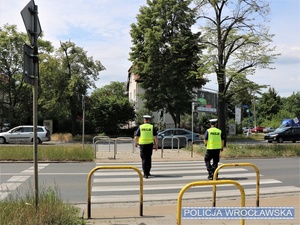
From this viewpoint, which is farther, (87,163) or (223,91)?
(223,91)

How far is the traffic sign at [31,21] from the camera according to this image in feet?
19.4

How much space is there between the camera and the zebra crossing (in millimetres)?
8977

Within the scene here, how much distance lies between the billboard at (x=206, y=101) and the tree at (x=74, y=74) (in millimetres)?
10970

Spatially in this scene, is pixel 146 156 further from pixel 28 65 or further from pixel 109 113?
pixel 109 113

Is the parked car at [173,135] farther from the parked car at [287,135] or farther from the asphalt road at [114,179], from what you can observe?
the parked car at [287,135]

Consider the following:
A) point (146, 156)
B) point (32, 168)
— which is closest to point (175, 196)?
point (146, 156)

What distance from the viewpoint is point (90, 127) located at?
43500 millimetres

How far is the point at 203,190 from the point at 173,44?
94.2 feet

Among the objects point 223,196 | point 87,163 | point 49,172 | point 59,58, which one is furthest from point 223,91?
point 59,58

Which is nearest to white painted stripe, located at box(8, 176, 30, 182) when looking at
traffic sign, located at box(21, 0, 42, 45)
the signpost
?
the signpost

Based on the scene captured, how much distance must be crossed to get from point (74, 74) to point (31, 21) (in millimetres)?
33662

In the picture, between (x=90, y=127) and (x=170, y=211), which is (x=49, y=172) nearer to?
(x=170, y=211)

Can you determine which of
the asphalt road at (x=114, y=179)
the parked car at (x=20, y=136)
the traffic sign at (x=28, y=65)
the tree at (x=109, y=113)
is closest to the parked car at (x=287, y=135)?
the tree at (x=109, y=113)

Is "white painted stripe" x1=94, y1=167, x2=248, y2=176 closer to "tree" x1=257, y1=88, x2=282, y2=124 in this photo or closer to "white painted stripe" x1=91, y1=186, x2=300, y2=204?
"white painted stripe" x1=91, y1=186, x2=300, y2=204
